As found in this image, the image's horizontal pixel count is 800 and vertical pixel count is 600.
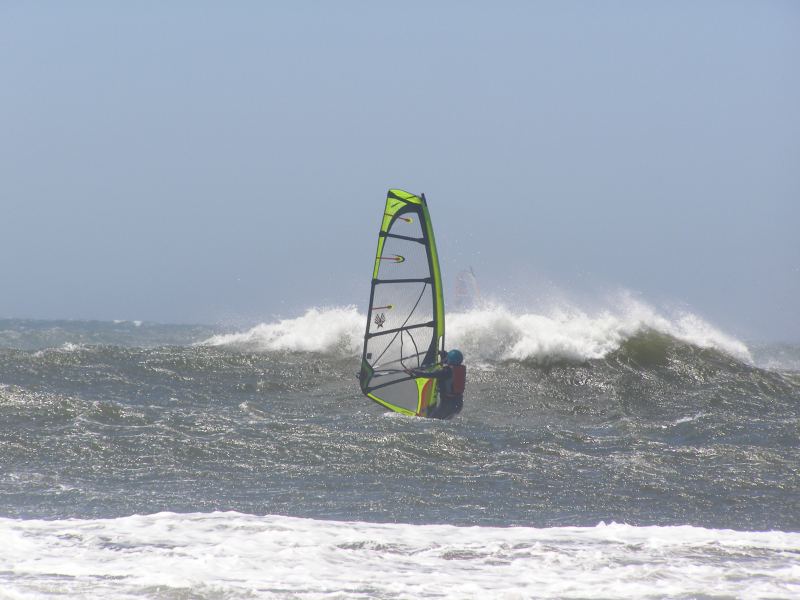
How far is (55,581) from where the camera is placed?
4.93 metres

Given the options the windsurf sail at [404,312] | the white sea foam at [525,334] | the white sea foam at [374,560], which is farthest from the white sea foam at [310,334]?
the white sea foam at [374,560]

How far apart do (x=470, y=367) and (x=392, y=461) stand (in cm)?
572

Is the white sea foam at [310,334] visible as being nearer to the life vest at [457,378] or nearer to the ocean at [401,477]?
the ocean at [401,477]

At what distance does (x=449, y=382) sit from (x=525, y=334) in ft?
16.1

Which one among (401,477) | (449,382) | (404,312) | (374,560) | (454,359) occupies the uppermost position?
(404,312)

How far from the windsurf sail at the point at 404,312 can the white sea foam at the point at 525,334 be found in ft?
12.4

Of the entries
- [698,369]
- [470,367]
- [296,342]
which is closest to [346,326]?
[296,342]

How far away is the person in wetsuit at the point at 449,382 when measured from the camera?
9797 millimetres

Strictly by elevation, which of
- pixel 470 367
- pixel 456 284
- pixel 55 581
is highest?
pixel 456 284

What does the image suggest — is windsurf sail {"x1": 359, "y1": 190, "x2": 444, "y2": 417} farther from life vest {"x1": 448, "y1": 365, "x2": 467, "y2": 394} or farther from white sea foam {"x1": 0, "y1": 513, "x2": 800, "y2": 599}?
white sea foam {"x1": 0, "y1": 513, "x2": 800, "y2": 599}

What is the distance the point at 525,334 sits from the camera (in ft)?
47.8

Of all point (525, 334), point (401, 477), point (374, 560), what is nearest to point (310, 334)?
point (525, 334)

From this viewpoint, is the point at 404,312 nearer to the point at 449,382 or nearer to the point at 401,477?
the point at 449,382

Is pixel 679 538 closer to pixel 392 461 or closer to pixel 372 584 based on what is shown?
pixel 372 584
